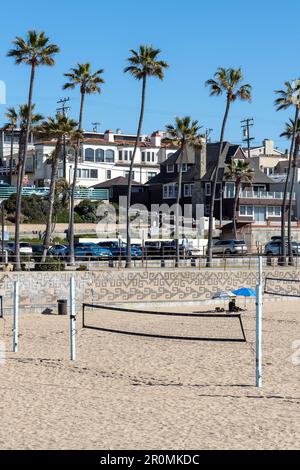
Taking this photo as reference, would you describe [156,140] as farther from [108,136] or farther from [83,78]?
[83,78]

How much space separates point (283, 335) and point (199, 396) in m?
9.20

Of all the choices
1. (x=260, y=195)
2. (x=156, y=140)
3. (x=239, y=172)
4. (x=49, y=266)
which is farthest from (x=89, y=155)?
(x=49, y=266)

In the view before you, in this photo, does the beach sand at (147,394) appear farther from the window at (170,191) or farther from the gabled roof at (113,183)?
the gabled roof at (113,183)

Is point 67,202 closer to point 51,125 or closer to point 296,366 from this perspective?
point 51,125

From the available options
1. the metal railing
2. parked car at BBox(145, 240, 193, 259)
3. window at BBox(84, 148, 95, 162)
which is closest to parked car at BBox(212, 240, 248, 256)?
parked car at BBox(145, 240, 193, 259)

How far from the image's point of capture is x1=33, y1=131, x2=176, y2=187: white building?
249ft

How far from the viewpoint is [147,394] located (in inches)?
509

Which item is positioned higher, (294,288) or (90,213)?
(90,213)

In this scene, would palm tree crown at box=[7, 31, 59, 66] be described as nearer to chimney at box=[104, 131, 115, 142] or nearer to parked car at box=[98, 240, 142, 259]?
parked car at box=[98, 240, 142, 259]

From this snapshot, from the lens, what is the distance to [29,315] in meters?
27.7

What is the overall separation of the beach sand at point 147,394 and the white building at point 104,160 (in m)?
54.9

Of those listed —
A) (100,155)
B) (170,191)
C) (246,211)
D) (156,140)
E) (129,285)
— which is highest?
(156,140)

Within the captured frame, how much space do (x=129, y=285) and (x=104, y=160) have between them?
4896cm
